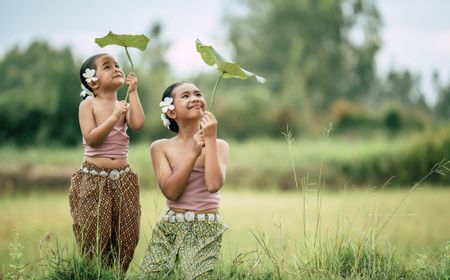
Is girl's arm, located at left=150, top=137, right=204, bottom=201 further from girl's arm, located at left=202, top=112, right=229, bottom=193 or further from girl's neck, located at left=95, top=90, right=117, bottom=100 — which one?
girl's neck, located at left=95, top=90, right=117, bottom=100

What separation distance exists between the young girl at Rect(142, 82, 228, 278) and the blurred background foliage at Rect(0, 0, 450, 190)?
745cm

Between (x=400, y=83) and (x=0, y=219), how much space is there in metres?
24.8

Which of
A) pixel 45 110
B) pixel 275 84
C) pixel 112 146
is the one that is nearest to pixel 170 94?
pixel 112 146

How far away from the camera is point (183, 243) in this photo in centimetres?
337

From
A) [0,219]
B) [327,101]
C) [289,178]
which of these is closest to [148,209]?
[0,219]

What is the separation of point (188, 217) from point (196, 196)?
130mm

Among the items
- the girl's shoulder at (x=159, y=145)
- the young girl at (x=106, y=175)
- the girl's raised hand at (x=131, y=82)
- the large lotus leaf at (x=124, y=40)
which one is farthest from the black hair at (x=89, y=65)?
the girl's shoulder at (x=159, y=145)

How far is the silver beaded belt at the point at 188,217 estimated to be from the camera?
3.37m

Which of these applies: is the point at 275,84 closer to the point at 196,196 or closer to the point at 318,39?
the point at 318,39

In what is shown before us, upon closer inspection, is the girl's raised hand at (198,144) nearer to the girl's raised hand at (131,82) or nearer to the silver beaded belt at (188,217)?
the silver beaded belt at (188,217)

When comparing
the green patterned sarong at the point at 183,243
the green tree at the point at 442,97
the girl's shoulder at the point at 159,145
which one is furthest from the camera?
the green tree at the point at 442,97

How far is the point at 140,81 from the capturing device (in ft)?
50.7

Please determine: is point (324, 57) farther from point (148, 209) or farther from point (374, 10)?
point (148, 209)

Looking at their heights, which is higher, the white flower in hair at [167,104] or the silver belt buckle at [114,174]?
the white flower in hair at [167,104]
